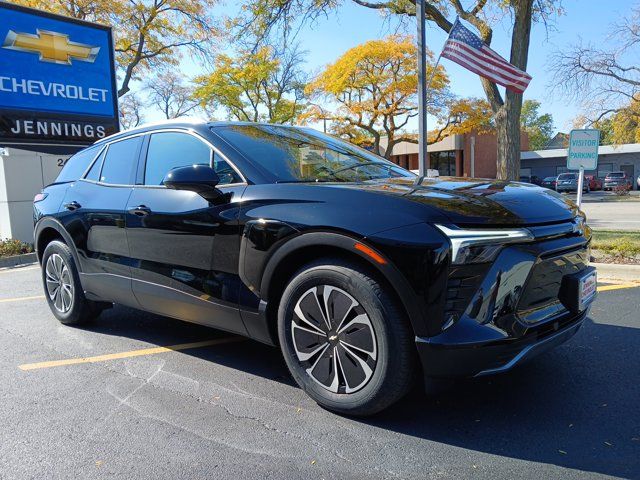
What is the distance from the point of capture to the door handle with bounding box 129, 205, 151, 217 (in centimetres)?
378

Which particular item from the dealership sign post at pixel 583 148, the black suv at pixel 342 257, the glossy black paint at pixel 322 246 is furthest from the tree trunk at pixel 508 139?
the glossy black paint at pixel 322 246

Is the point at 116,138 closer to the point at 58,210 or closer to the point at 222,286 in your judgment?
the point at 58,210

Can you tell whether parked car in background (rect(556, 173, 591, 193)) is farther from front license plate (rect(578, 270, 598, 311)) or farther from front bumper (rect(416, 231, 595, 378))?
front bumper (rect(416, 231, 595, 378))

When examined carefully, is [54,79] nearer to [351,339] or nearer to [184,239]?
[184,239]

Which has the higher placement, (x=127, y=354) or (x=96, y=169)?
(x=96, y=169)

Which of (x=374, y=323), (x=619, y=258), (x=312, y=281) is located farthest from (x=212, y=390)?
(x=619, y=258)

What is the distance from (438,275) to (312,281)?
736 millimetres

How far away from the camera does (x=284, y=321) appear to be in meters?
3.06

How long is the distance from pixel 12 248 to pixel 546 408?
10.8 meters

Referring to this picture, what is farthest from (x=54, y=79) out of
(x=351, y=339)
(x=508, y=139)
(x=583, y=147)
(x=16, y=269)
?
(x=351, y=339)

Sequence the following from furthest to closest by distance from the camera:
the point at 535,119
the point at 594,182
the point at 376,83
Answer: the point at 535,119, the point at 594,182, the point at 376,83

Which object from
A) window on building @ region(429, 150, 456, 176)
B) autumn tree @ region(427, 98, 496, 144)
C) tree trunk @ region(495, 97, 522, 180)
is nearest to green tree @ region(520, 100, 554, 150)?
window on building @ region(429, 150, 456, 176)

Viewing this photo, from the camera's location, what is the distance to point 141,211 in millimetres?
3816

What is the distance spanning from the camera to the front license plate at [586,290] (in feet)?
9.57
